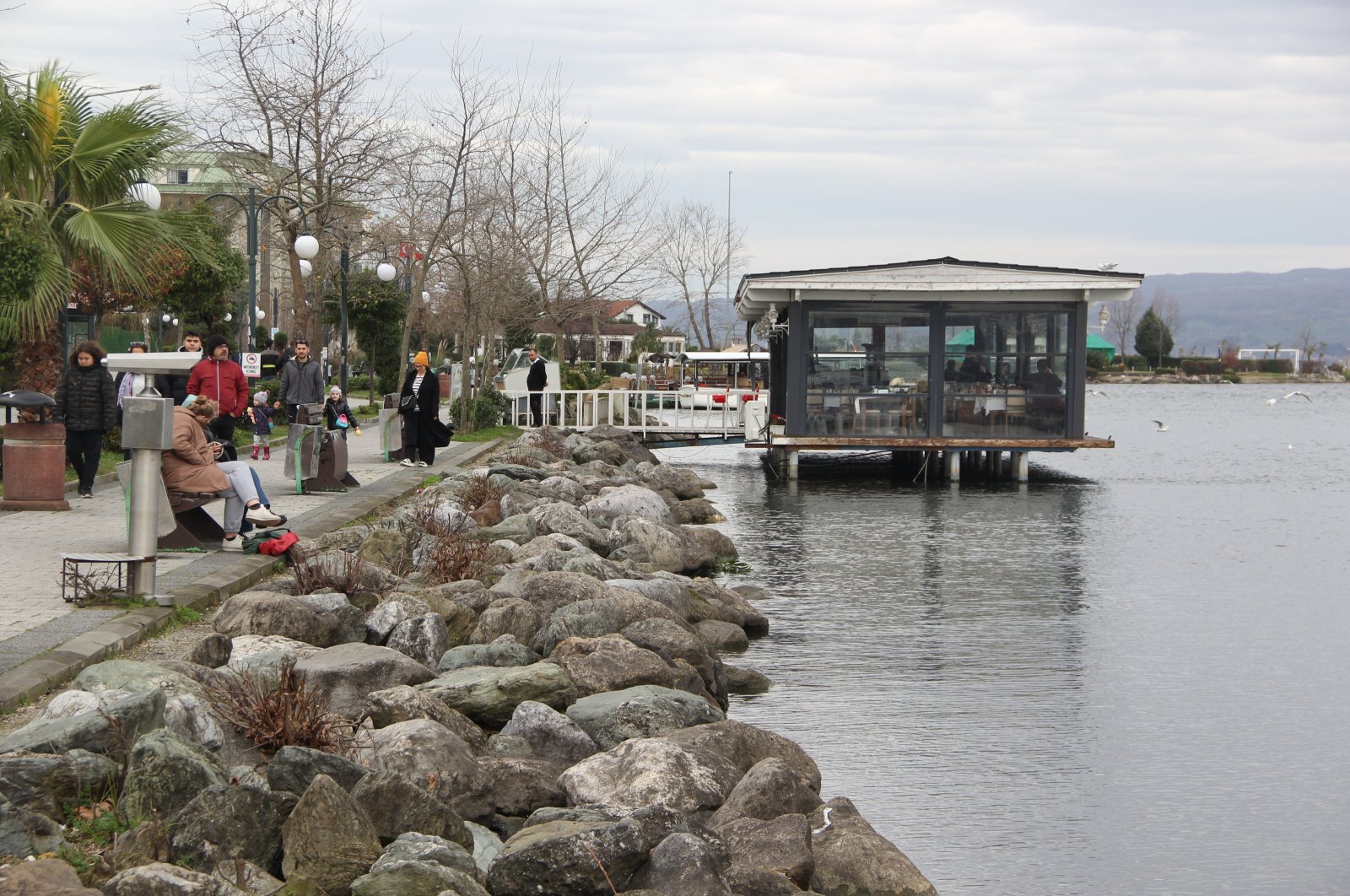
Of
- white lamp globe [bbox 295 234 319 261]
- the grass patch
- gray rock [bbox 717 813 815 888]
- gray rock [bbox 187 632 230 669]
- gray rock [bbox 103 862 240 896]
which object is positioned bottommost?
gray rock [bbox 717 813 815 888]

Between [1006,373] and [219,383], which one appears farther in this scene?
[1006,373]

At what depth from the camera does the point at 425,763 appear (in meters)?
7.14

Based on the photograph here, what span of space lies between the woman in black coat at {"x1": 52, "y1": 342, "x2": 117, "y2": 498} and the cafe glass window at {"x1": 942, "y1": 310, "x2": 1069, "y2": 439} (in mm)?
16644

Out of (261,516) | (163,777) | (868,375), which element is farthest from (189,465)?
(868,375)

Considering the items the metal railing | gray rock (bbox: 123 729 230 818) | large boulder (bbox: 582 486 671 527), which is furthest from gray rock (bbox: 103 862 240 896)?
→ the metal railing

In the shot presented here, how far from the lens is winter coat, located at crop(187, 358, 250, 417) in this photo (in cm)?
1661

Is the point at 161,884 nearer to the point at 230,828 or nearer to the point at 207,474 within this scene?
the point at 230,828

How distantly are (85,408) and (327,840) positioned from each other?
39.0 feet

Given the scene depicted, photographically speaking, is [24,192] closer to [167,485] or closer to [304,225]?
[167,485]

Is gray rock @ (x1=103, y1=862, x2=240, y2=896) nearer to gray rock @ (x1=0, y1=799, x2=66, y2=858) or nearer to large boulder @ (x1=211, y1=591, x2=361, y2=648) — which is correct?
gray rock @ (x1=0, y1=799, x2=66, y2=858)

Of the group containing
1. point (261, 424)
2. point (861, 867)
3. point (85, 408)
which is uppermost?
point (85, 408)

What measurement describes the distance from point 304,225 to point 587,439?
9779 mm

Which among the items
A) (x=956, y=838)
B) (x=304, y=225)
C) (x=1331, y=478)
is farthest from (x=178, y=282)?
(x=956, y=838)

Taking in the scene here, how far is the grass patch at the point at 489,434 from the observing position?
30675mm
